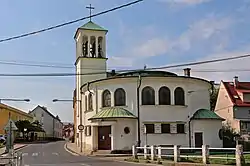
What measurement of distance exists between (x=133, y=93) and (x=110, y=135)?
4455 mm

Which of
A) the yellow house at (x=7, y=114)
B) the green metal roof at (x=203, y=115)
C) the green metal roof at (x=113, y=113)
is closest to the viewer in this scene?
the green metal roof at (x=113, y=113)

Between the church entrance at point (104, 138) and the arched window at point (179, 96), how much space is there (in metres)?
6.95

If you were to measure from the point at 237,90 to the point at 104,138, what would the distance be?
29.1 m

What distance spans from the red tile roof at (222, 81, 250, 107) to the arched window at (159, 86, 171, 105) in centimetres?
2119

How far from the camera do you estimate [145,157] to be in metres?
30.8

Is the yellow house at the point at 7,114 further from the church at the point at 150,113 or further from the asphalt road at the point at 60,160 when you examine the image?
the asphalt road at the point at 60,160

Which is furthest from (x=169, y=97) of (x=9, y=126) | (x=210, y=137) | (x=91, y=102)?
(x=9, y=126)

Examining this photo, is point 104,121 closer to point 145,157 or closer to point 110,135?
point 110,135

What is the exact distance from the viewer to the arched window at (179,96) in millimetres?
42406

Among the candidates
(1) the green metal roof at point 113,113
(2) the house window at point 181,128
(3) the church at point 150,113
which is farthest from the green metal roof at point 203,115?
(1) the green metal roof at point 113,113

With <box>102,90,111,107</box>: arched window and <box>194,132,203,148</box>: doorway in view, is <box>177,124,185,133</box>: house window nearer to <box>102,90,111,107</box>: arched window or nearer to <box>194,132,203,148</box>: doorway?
<box>194,132,203,148</box>: doorway

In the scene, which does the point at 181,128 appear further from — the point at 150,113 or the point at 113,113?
the point at 113,113

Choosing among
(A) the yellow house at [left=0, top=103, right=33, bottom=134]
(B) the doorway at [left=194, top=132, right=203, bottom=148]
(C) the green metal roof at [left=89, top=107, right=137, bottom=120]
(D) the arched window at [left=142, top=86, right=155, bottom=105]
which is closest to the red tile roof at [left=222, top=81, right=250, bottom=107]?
(B) the doorway at [left=194, top=132, right=203, bottom=148]

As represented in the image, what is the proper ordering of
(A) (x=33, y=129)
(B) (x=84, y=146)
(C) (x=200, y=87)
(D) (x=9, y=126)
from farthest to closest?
(A) (x=33, y=129)
(B) (x=84, y=146)
(C) (x=200, y=87)
(D) (x=9, y=126)
